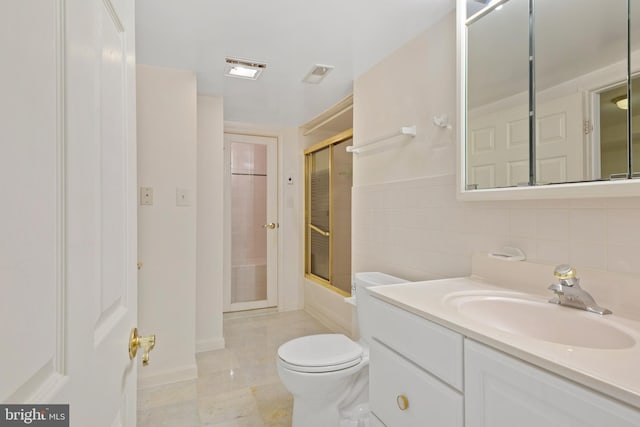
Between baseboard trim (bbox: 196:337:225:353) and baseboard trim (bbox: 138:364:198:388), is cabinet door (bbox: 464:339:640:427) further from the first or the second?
baseboard trim (bbox: 196:337:225:353)

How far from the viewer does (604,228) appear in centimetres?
101

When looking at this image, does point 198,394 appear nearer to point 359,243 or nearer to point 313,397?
point 313,397

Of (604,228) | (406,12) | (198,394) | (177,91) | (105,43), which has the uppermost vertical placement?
(406,12)

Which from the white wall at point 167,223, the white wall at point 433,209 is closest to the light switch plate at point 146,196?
the white wall at point 167,223

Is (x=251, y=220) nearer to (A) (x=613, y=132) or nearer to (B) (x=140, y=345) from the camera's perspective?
(B) (x=140, y=345)

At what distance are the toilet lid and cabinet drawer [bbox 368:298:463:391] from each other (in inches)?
17.0

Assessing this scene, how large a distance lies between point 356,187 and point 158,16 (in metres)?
1.51

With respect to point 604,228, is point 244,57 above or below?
above

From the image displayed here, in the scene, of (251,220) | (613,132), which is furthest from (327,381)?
(251,220)

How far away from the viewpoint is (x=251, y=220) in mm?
3568

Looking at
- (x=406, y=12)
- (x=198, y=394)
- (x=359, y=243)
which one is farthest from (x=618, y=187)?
(x=198, y=394)

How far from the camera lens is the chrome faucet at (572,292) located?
94cm

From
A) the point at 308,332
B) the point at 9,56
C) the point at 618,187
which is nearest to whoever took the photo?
the point at 9,56

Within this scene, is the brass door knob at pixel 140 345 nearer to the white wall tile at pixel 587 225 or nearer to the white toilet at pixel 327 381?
the white toilet at pixel 327 381
